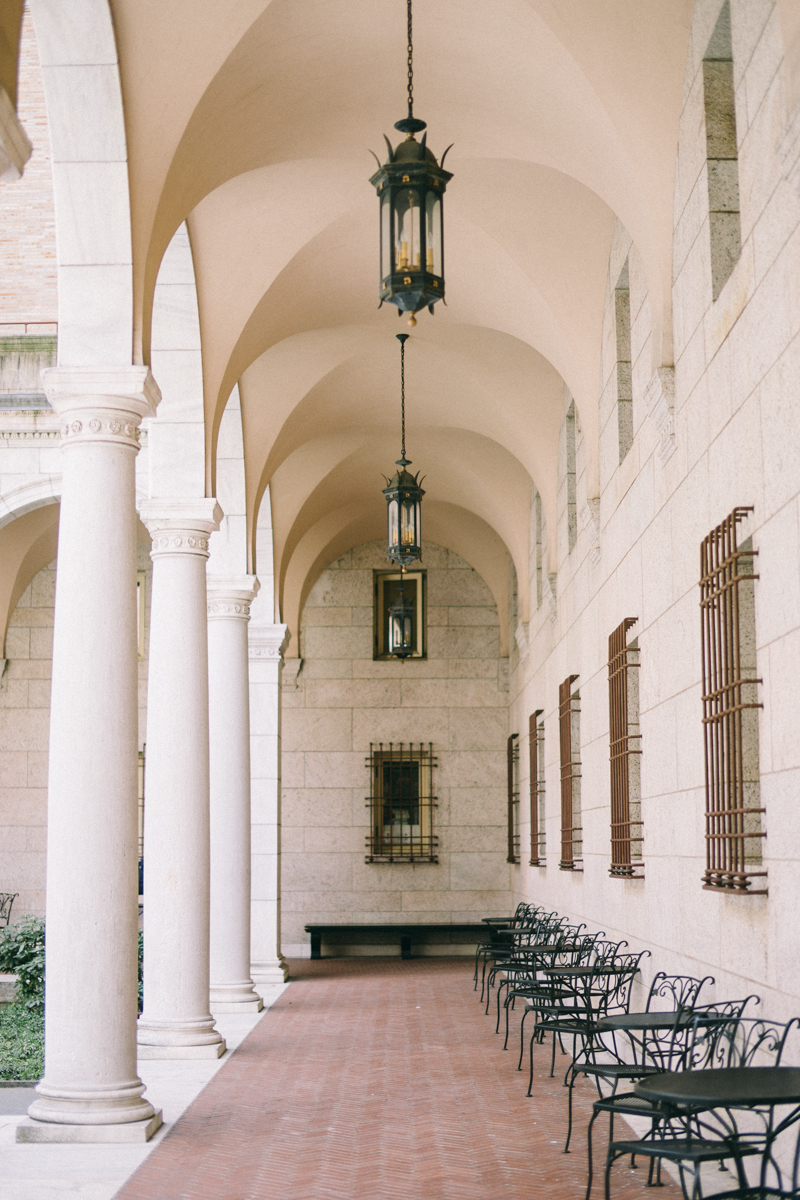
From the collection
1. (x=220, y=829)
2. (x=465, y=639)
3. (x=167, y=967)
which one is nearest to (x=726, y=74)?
(x=167, y=967)

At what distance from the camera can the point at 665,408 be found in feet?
27.6

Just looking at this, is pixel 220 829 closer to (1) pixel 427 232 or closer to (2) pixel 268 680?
(2) pixel 268 680

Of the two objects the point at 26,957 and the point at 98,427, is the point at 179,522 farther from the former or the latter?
the point at 26,957

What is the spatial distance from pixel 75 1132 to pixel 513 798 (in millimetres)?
16227

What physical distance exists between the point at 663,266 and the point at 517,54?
1.78m

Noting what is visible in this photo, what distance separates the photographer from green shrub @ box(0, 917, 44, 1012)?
13680 millimetres

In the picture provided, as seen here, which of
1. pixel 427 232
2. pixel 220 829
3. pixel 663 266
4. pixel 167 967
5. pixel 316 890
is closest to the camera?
pixel 427 232

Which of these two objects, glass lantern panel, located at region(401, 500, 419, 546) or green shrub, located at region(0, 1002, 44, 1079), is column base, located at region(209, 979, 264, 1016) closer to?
green shrub, located at region(0, 1002, 44, 1079)

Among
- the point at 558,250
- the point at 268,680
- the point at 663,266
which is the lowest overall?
the point at 268,680

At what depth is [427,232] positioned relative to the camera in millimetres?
6172

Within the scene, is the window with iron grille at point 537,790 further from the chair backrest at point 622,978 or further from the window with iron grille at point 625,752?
the chair backrest at point 622,978

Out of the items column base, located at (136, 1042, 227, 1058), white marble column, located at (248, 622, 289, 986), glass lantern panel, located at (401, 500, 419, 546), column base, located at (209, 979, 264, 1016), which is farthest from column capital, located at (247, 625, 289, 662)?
column base, located at (136, 1042, 227, 1058)

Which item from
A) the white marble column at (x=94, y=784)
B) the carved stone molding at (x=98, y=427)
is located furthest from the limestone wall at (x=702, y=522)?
the carved stone molding at (x=98, y=427)

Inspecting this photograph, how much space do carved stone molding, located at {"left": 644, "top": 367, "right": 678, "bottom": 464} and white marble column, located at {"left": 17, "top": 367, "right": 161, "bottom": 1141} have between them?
10.7ft
